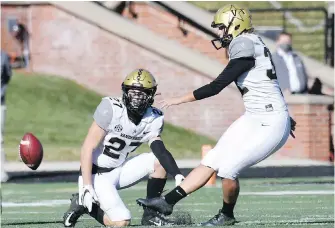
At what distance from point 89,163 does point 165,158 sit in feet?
1.82

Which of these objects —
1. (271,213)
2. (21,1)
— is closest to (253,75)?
(271,213)

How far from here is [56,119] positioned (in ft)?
62.0

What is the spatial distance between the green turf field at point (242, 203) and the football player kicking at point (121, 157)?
486 millimetres

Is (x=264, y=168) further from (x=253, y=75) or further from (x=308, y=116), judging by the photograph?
(x=253, y=75)

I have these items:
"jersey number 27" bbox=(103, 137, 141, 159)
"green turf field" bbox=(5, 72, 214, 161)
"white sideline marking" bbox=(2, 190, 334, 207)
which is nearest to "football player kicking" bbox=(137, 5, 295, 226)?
"jersey number 27" bbox=(103, 137, 141, 159)

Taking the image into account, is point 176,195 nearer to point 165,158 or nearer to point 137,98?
point 165,158

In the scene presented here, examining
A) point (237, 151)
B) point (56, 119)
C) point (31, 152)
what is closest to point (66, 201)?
point (31, 152)

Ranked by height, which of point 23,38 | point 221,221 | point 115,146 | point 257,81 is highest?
point 23,38

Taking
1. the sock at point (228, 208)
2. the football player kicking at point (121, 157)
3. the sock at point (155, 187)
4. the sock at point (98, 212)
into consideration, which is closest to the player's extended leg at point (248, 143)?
the sock at point (228, 208)

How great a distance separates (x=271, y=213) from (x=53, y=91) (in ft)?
30.6

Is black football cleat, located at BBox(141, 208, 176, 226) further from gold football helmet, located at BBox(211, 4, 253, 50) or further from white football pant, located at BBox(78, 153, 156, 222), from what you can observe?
gold football helmet, located at BBox(211, 4, 253, 50)

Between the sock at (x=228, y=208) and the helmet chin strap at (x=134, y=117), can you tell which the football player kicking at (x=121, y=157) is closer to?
the helmet chin strap at (x=134, y=117)

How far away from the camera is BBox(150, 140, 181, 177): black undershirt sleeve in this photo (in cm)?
912

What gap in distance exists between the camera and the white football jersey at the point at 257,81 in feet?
29.8
